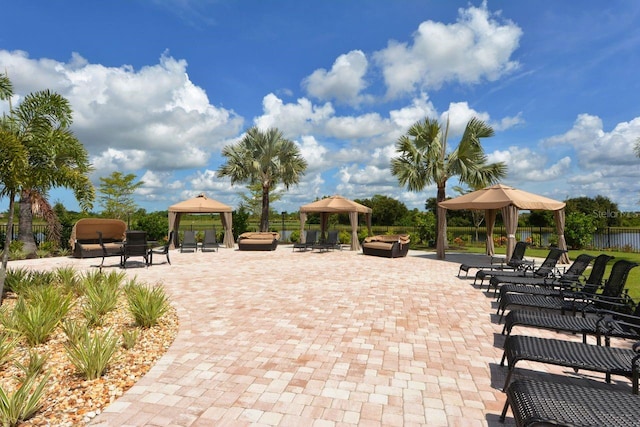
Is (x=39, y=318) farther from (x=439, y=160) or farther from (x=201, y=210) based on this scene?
(x=439, y=160)

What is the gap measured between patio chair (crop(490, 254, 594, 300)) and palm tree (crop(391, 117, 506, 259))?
29.7ft

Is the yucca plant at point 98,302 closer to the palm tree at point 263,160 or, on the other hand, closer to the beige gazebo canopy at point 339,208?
the beige gazebo canopy at point 339,208

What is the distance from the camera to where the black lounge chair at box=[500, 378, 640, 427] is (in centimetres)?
198

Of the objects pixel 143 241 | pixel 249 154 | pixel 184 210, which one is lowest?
pixel 143 241

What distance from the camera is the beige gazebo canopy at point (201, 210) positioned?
16.4 meters

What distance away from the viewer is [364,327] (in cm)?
486

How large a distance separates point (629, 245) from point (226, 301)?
19373 millimetres

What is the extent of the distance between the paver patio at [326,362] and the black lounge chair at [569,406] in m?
0.51

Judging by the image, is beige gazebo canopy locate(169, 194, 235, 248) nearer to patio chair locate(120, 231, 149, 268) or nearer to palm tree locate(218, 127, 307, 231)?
palm tree locate(218, 127, 307, 231)

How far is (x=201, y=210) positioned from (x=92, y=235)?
15.2 feet

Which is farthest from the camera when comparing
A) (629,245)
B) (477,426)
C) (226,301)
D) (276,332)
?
(629,245)

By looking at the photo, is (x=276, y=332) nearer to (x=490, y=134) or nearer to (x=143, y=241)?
(x=143, y=241)

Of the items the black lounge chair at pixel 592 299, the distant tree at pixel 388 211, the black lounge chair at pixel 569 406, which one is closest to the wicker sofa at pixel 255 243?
the black lounge chair at pixel 592 299

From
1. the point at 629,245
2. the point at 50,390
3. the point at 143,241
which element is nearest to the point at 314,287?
the point at 50,390
